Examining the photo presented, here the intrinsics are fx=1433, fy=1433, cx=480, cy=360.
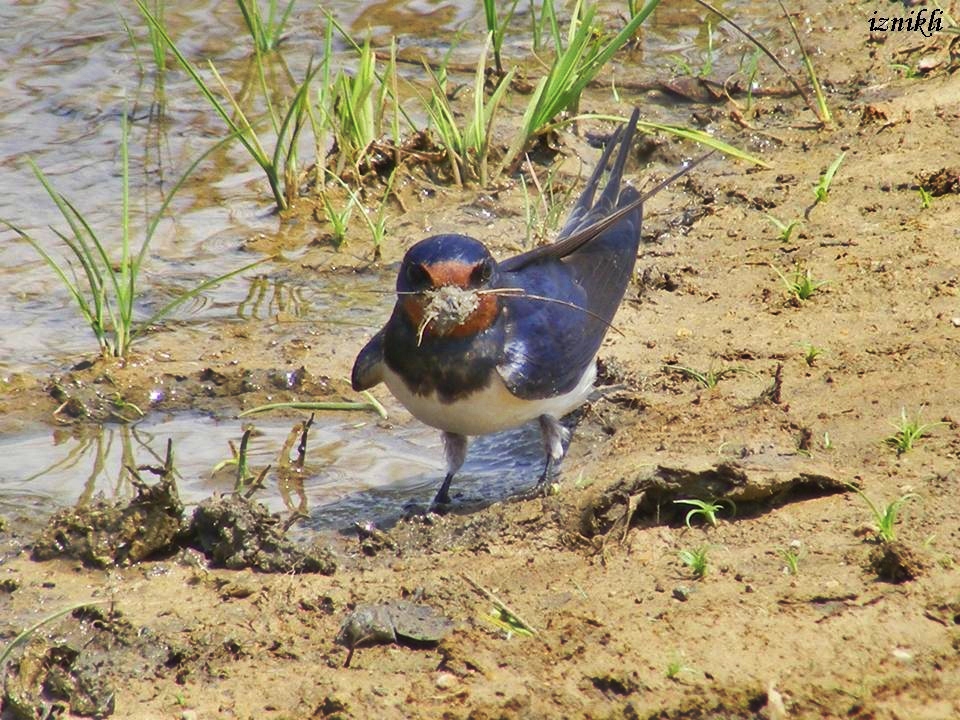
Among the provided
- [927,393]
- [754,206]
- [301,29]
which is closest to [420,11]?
[301,29]

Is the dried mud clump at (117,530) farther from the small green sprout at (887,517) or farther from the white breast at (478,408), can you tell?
the small green sprout at (887,517)

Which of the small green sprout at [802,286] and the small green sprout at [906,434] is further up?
the small green sprout at [906,434]

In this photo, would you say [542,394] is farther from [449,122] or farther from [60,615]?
[449,122]

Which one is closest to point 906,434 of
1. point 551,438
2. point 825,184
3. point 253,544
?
point 551,438

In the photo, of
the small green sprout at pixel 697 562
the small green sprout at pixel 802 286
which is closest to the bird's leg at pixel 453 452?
the small green sprout at pixel 697 562

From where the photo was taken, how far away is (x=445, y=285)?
4145 millimetres

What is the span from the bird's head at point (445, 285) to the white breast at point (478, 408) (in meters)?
0.20

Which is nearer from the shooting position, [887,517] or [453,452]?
[887,517]

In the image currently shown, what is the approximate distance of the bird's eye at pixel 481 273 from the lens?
4188 millimetres

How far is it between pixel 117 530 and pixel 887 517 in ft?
6.48

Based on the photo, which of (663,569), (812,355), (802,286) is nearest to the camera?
(663,569)

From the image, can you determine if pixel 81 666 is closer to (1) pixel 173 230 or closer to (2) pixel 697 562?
(2) pixel 697 562

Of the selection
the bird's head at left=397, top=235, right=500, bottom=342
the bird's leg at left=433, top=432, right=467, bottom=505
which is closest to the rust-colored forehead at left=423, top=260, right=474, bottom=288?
the bird's head at left=397, top=235, right=500, bottom=342

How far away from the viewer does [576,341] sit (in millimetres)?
4621
